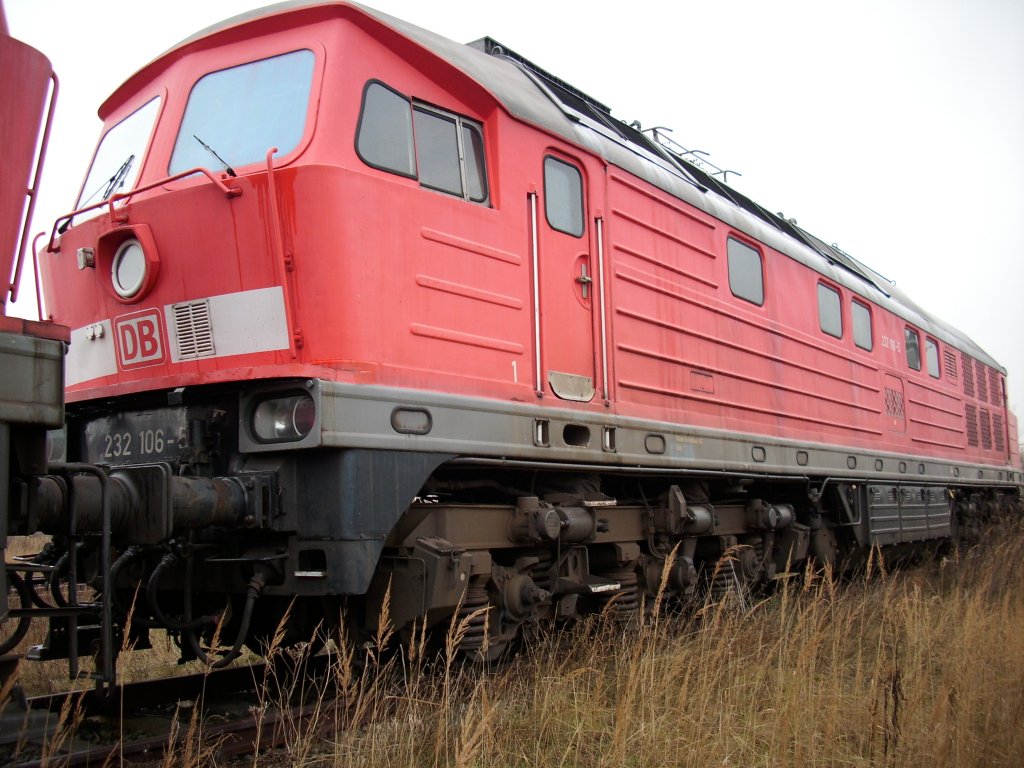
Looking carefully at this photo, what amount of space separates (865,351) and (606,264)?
559cm

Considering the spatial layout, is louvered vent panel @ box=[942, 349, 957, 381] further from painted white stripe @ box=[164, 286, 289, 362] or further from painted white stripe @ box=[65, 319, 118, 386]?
painted white stripe @ box=[65, 319, 118, 386]

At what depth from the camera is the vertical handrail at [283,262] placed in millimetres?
4418

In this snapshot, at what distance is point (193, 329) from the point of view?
4.70 metres

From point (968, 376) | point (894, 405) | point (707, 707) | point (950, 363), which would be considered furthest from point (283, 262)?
point (968, 376)

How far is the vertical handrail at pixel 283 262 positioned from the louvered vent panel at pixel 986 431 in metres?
13.5

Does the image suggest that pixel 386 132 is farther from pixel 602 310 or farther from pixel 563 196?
pixel 602 310

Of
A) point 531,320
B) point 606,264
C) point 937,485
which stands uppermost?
point 606,264

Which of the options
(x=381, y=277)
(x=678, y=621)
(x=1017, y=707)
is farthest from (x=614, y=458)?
(x=1017, y=707)

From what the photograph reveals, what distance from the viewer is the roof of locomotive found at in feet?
17.0

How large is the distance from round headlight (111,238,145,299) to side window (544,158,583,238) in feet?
7.49

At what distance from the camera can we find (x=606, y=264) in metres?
6.04

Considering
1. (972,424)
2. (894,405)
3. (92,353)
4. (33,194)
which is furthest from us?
(972,424)

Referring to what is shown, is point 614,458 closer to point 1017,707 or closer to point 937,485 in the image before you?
point 1017,707

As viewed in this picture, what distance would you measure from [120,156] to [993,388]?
1515 centimetres
